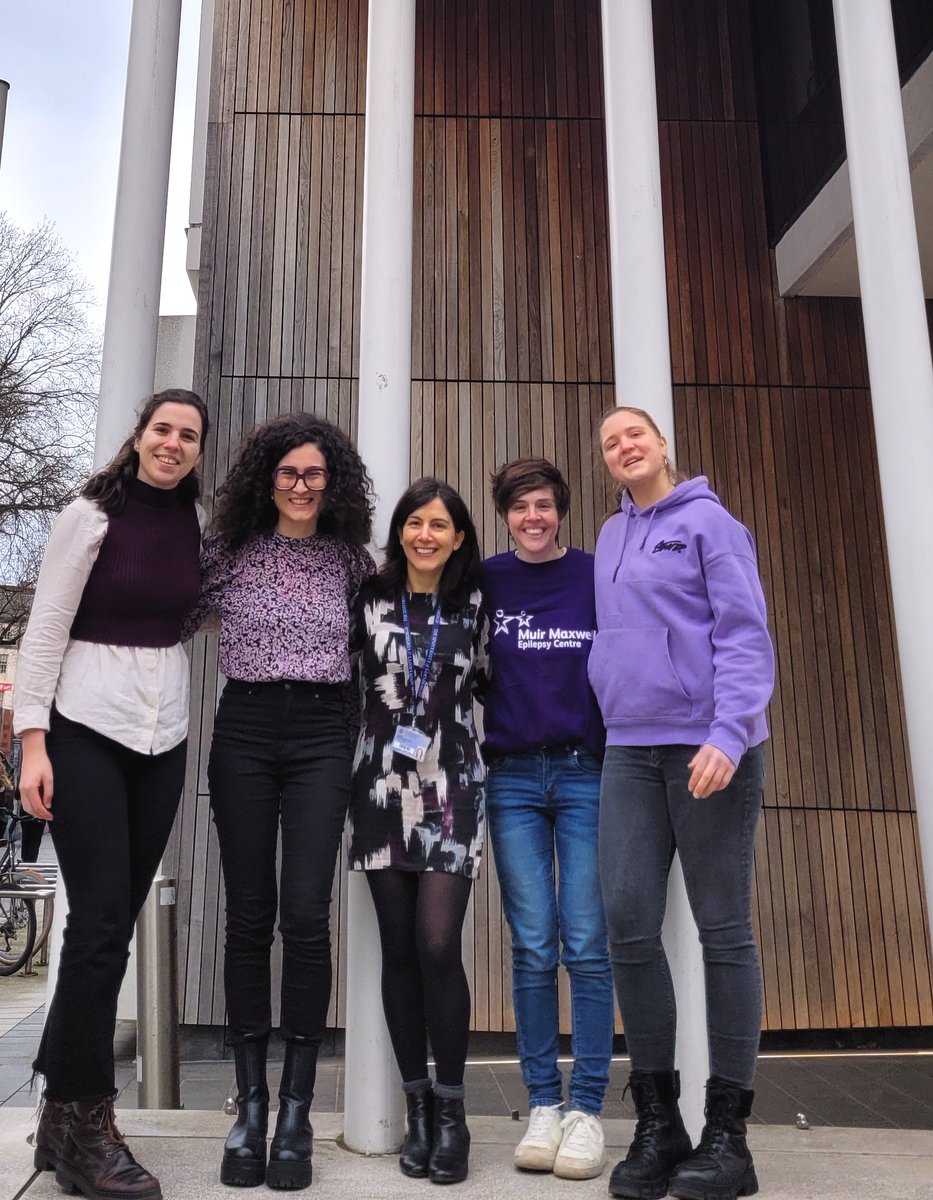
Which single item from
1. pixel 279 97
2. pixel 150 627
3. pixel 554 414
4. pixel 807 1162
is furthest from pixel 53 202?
pixel 807 1162

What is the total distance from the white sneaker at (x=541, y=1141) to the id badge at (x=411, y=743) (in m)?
0.88

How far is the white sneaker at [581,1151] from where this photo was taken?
2.24 metres

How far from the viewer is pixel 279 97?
19.4ft

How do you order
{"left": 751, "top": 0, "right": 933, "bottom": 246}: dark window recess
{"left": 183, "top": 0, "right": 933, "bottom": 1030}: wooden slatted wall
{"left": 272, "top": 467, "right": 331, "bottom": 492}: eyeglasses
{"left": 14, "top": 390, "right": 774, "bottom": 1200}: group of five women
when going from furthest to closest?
{"left": 183, "top": 0, "right": 933, "bottom": 1030}: wooden slatted wall
{"left": 751, "top": 0, "right": 933, "bottom": 246}: dark window recess
{"left": 272, "top": 467, "right": 331, "bottom": 492}: eyeglasses
{"left": 14, "top": 390, "right": 774, "bottom": 1200}: group of five women

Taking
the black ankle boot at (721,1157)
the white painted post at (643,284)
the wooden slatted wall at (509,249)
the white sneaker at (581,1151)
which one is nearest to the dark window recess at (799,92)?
the wooden slatted wall at (509,249)

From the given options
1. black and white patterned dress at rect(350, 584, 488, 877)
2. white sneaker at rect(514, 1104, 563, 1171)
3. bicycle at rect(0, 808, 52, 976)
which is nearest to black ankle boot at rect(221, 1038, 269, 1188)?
black and white patterned dress at rect(350, 584, 488, 877)

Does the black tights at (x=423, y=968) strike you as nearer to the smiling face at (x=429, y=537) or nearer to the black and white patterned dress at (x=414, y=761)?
the black and white patterned dress at (x=414, y=761)

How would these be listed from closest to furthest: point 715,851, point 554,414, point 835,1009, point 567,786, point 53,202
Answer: point 715,851 < point 567,786 < point 835,1009 < point 554,414 < point 53,202

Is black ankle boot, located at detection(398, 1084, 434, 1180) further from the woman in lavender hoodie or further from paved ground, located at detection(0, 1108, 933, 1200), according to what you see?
the woman in lavender hoodie

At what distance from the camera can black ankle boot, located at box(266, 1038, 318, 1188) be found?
216cm

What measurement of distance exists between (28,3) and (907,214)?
4.06 metres

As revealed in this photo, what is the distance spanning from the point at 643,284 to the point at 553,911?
1851 millimetres

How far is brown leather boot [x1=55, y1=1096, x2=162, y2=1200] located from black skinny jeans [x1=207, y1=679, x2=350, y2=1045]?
12.0 inches

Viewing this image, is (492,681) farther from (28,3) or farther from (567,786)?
(28,3)
